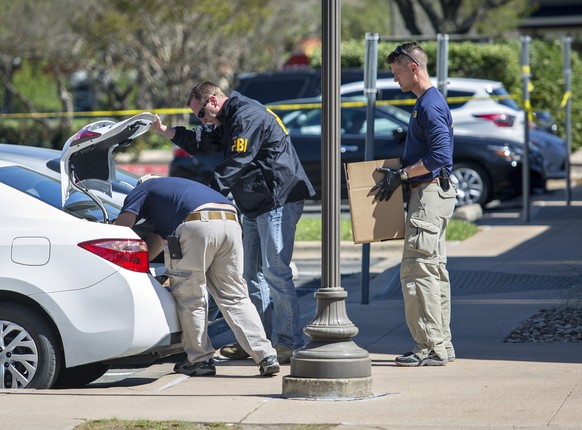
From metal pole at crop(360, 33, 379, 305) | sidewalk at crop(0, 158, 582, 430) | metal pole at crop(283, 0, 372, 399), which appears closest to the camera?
sidewalk at crop(0, 158, 582, 430)

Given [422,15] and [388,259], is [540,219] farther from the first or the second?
[422,15]

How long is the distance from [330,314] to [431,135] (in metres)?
1.43

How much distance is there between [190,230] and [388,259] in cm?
645

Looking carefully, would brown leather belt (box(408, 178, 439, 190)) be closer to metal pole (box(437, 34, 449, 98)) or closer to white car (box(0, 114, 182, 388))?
white car (box(0, 114, 182, 388))

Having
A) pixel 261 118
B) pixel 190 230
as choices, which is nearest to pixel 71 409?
pixel 190 230

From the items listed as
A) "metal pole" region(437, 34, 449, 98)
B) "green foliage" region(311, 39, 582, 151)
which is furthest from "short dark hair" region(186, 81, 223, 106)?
"green foliage" region(311, 39, 582, 151)

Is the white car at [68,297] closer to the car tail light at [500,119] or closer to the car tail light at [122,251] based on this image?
the car tail light at [122,251]

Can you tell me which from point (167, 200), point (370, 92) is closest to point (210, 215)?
point (167, 200)

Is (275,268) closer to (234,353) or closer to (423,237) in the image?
(234,353)

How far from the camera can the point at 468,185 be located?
17453 mm

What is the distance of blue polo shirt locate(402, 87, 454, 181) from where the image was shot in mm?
7559

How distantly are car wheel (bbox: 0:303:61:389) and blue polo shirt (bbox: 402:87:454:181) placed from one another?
2525 millimetres

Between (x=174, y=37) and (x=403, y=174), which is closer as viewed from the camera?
(x=403, y=174)

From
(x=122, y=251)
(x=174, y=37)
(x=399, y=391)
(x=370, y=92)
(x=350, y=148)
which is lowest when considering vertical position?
(x=399, y=391)
